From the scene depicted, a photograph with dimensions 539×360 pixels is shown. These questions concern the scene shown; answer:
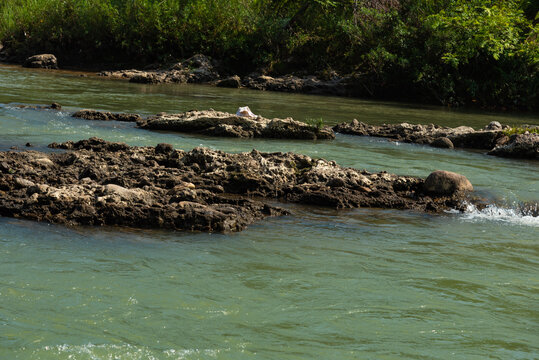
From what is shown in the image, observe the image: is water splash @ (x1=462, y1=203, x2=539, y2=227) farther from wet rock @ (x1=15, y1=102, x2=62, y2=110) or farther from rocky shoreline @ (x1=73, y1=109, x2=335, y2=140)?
wet rock @ (x1=15, y1=102, x2=62, y2=110)

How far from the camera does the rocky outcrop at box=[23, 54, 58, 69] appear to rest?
30.5m

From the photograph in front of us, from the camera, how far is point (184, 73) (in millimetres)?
29438

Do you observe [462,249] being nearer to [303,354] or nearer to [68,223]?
[303,354]

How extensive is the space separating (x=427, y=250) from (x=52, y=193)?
151 inches

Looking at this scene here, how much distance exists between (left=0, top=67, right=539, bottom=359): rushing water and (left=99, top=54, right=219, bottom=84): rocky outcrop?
21.3m

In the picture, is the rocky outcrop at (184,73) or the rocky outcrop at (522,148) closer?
the rocky outcrop at (522,148)

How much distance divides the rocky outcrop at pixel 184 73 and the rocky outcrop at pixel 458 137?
1406 centimetres

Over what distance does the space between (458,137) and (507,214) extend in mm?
6268

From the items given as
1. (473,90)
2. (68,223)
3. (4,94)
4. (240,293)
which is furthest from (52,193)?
(473,90)

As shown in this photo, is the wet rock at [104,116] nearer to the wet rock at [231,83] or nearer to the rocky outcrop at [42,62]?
the wet rock at [231,83]

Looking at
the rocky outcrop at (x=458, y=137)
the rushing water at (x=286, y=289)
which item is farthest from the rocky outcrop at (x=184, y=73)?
the rushing water at (x=286, y=289)

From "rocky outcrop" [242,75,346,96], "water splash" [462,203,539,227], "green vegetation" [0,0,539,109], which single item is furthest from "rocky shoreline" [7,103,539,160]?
"rocky outcrop" [242,75,346,96]

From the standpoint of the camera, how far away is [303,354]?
154 inches

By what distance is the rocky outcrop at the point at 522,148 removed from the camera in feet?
41.9
